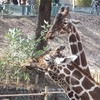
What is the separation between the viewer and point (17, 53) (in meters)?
10.3

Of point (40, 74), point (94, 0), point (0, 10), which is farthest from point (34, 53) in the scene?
point (94, 0)

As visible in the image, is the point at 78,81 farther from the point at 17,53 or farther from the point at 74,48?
the point at 17,53

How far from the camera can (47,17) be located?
39.3 ft

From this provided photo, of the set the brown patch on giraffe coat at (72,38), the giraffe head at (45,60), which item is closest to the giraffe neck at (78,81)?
the giraffe head at (45,60)

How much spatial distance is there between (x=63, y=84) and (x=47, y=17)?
20.4 feet

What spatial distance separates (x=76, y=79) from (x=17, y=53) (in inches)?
180

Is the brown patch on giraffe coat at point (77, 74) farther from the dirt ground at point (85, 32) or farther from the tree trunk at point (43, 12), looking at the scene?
the dirt ground at point (85, 32)

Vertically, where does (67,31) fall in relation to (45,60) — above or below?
above

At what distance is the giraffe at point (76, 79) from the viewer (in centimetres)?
586

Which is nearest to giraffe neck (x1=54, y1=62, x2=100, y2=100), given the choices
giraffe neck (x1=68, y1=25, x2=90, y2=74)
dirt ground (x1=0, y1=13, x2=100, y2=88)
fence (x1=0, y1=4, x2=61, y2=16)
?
giraffe neck (x1=68, y1=25, x2=90, y2=74)

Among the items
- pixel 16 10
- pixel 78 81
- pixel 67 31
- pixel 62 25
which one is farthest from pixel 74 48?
pixel 16 10

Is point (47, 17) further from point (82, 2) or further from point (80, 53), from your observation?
point (82, 2)

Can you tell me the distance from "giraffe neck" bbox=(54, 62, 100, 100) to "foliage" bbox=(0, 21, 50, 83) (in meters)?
4.11

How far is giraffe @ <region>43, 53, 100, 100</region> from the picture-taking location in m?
5.86
